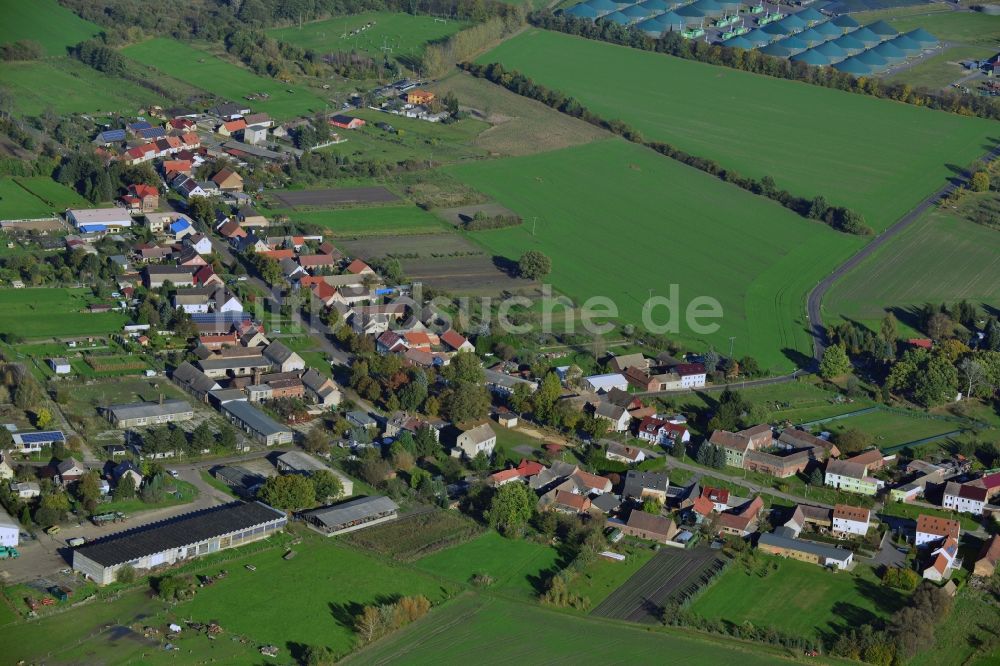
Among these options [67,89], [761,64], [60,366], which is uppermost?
→ [761,64]

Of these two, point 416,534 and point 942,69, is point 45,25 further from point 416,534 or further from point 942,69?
point 416,534

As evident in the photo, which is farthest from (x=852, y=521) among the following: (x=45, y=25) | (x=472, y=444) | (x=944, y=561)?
(x=45, y=25)

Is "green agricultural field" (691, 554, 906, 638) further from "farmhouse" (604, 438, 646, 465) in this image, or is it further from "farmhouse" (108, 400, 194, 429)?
"farmhouse" (108, 400, 194, 429)

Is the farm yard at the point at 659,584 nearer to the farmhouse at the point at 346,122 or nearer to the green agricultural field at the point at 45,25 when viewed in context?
the farmhouse at the point at 346,122

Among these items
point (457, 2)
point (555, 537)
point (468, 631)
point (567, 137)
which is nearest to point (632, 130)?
point (567, 137)

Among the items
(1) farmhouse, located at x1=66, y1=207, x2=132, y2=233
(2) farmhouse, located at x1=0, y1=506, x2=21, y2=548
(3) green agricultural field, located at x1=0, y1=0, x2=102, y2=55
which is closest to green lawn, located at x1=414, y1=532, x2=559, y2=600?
(2) farmhouse, located at x1=0, y1=506, x2=21, y2=548

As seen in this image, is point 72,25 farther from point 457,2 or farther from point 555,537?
point 555,537
